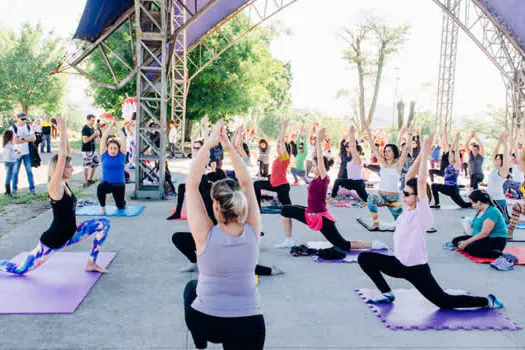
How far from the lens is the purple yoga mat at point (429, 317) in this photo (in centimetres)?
409

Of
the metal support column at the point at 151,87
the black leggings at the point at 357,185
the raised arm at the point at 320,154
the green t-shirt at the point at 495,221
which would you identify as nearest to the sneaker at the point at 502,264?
the green t-shirt at the point at 495,221

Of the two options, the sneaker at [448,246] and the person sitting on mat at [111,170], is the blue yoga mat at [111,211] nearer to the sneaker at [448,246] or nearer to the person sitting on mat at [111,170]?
the person sitting on mat at [111,170]

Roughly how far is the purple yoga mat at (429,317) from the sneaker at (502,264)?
145 centimetres

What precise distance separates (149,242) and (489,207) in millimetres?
4513

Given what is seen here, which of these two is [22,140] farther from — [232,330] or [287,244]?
[232,330]

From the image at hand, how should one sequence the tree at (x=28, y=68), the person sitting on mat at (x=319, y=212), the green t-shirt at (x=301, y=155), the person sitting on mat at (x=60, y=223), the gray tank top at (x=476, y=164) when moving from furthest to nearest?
the tree at (x=28, y=68) → the green t-shirt at (x=301, y=155) → the gray tank top at (x=476, y=164) → the person sitting on mat at (x=319, y=212) → the person sitting on mat at (x=60, y=223)

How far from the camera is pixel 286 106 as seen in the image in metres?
48.1

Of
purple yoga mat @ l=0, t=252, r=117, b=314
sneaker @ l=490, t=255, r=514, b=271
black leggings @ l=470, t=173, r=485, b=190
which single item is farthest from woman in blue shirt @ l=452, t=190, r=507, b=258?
black leggings @ l=470, t=173, r=485, b=190

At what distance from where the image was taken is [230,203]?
2.43 m

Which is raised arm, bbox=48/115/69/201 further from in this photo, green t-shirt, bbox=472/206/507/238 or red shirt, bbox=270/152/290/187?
green t-shirt, bbox=472/206/507/238

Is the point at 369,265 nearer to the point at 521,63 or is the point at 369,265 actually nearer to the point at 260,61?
the point at 521,63

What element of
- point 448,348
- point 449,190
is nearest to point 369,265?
point 448,348

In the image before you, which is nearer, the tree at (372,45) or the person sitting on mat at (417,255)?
the person sitting on mat at (417,255)

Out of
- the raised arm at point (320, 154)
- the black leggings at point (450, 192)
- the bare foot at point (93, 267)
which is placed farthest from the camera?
the black leggings at point (450, 192)
